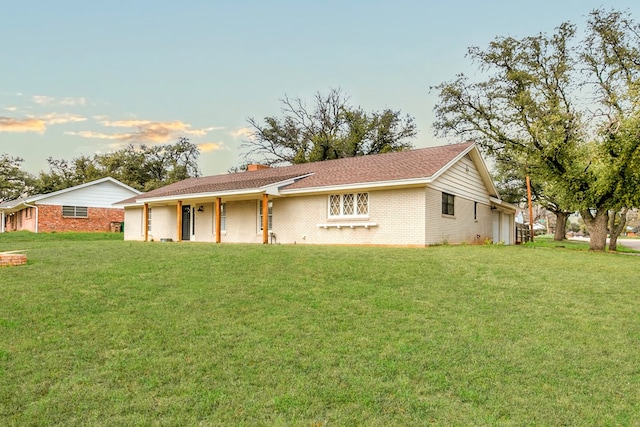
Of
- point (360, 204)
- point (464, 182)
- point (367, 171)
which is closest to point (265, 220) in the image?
point (360, 204)

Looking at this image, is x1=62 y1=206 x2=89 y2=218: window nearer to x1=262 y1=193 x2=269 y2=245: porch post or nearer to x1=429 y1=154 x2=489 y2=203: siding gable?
x1=262 y1=193 x2=269 y2=245: porch post

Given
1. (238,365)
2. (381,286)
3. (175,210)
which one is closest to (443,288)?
(381,286)

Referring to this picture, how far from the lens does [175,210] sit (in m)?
23.7

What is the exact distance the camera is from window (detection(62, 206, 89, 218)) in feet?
104

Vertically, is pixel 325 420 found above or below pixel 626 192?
below

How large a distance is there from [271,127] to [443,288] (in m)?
37.0

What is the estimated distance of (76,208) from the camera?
105ft

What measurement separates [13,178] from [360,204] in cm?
4809

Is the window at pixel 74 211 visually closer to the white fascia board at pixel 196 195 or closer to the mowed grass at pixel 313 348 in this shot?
the white fascia board at pixel 196 195

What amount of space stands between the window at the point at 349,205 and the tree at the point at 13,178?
45.5 m

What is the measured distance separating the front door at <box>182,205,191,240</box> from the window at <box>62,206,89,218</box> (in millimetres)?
14038

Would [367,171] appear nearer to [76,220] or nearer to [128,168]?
[76,220]

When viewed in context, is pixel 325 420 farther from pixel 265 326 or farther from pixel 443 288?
pixel 443 288

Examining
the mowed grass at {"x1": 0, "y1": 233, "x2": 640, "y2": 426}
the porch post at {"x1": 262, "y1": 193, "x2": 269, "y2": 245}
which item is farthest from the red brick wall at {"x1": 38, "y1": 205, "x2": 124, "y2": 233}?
the mowed grass at {"x1": 0, "y1": 233, "x2": 640, "y2": 426}
